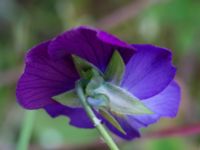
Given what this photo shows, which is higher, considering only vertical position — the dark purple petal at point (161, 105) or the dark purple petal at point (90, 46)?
the dark purple petal at point (90, 46)

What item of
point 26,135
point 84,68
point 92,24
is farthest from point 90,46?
point 92,24

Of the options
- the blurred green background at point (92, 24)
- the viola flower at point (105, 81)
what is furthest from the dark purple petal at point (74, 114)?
the blurred green background at point (92, 24)

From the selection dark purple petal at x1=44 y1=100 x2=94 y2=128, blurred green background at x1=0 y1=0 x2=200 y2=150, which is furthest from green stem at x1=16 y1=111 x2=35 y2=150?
blurred green background at x1=0 y1=0 x2=200 y2=150

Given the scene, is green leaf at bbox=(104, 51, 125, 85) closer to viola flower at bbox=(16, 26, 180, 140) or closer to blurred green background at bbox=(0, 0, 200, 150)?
viola flower at bbox=(16, 26, 180, 140)

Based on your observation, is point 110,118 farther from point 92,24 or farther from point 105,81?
point 92,24

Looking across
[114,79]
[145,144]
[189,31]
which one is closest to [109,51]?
[114,79]

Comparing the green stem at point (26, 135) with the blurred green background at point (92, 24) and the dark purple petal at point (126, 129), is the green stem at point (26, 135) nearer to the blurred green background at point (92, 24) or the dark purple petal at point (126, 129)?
the dark purple petal at point (126, 129)
